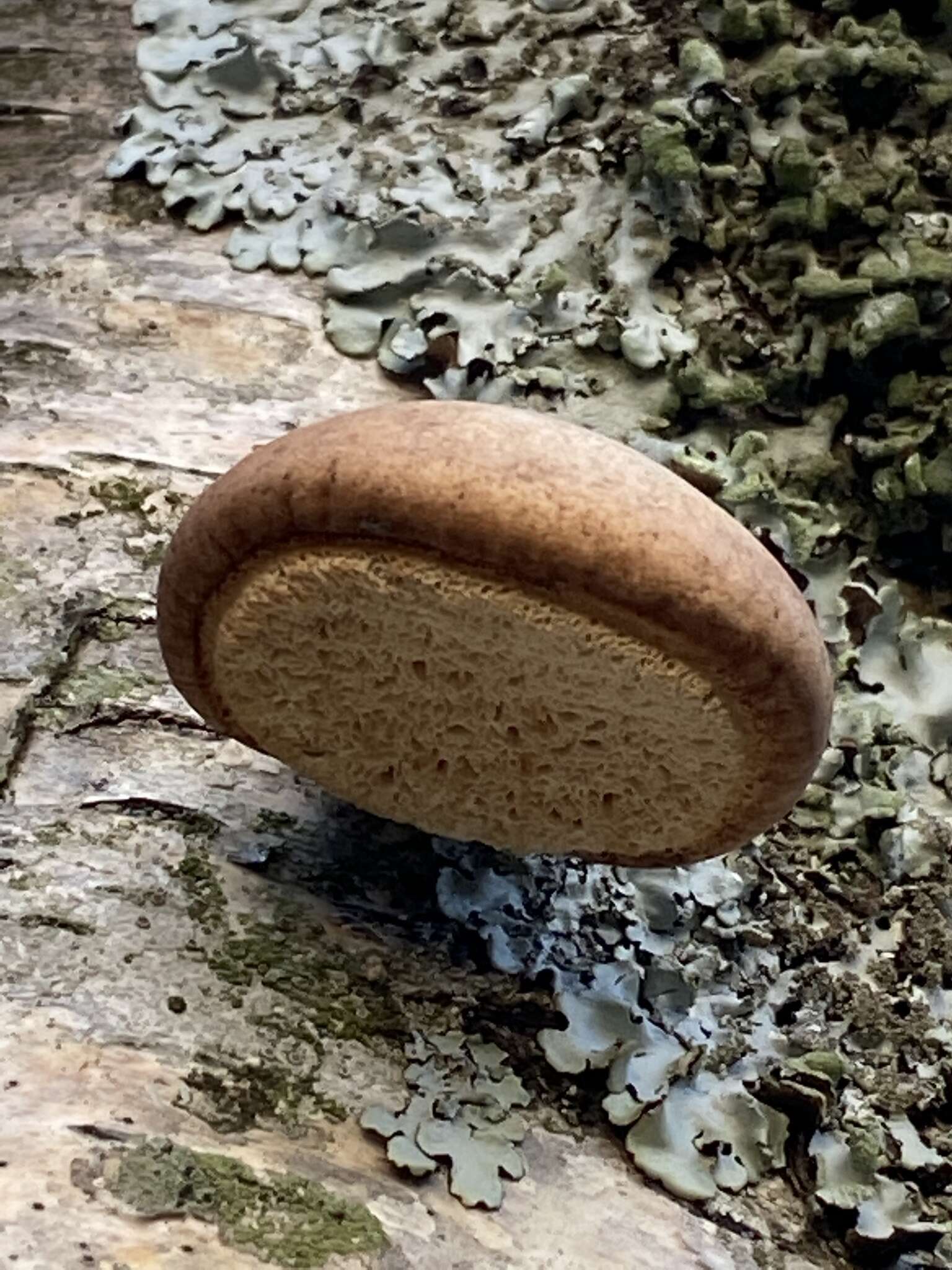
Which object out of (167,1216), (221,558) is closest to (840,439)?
(221,558)

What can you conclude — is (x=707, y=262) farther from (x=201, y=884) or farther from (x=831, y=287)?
(x=201, y=884)

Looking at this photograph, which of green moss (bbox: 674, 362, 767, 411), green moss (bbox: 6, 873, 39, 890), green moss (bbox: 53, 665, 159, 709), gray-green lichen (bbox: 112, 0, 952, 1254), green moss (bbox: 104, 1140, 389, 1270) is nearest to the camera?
green moss (bbox: 104, 1140, 389, 1270)

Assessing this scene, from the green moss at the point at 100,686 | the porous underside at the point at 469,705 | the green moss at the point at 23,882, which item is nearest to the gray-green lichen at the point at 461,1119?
the porous underside at the point at 469,705

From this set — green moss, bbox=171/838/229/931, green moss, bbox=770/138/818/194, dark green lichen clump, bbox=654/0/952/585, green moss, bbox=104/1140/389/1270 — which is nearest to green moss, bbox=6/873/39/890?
green moss, bbox=171/838/229/931

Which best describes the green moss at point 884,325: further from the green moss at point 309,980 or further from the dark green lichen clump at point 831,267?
the green moss at point 309,980

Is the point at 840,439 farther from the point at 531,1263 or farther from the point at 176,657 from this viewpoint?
the point at 531,1263

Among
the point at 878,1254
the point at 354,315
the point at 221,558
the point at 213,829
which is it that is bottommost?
the point at 878,1254

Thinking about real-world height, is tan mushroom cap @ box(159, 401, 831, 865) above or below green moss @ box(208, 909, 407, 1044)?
above

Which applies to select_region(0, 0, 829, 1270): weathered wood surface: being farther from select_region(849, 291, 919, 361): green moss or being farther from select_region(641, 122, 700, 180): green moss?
select_region(849, 291, 919, 361): green moss
